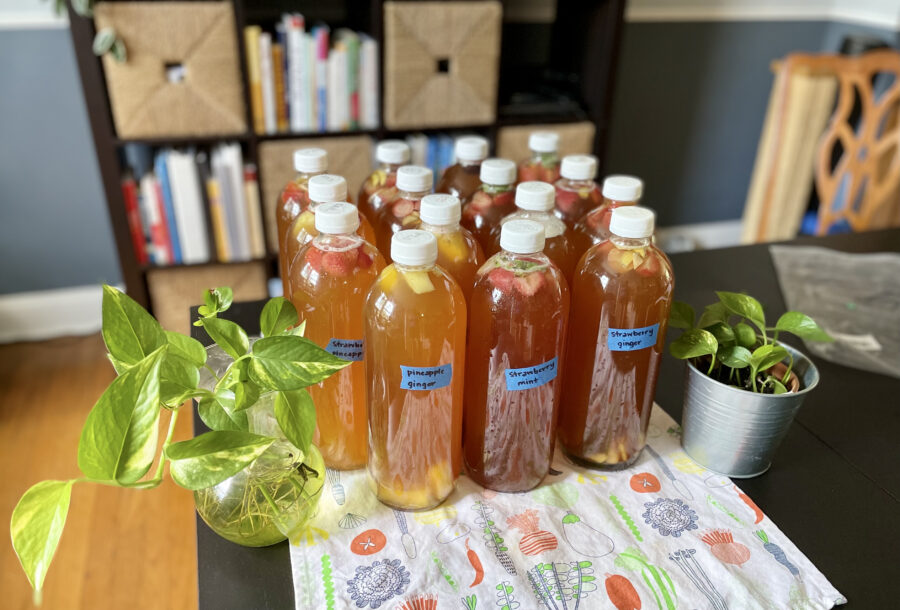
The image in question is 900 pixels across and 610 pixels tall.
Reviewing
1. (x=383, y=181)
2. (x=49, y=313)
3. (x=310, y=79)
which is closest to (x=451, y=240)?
(x=383, y=181)

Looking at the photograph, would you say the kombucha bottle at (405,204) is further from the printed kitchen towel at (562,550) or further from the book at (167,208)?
the book at (167,208)

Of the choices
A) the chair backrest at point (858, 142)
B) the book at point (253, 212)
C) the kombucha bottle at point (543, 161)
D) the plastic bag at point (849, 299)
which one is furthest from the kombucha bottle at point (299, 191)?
the chair backrest at point (858, 142)

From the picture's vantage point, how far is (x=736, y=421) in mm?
757

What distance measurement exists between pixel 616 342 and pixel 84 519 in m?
1.45

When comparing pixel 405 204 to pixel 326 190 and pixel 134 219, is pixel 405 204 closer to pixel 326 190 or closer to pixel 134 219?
pixel 326 190

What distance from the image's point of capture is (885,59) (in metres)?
2.08

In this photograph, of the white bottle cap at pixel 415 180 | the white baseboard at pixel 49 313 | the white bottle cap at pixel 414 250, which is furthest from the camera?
the white baseboard at pixel 49 313

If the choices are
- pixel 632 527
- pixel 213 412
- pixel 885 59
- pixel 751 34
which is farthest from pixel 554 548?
pixel 751 34

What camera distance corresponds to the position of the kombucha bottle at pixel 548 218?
2.52 feet

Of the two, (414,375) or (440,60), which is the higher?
(440,60)

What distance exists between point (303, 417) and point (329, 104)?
1484 millimetres

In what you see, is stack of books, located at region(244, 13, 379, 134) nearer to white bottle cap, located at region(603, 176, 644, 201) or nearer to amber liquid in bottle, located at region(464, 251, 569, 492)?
white bottle cap, located at region(603, 176, 644, 201)

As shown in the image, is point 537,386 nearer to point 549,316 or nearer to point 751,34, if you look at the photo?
point 549,316

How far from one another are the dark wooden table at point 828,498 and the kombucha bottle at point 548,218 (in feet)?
0.91
